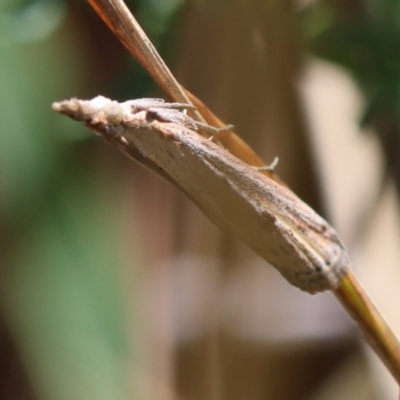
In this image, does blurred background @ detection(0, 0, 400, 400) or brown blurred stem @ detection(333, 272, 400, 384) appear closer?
brown blurred stem @ detection(333, 272, 400, 384)

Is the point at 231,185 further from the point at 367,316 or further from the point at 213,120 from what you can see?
the point at 367,316

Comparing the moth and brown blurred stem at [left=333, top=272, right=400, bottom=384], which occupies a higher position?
the moth

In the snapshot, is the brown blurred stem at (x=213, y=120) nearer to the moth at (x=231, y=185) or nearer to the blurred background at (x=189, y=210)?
the moth at (x=231, y=185)

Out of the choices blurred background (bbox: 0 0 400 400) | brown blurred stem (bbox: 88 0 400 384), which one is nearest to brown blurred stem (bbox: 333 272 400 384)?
brown blurred stem (bbox: 88 0 400 384)

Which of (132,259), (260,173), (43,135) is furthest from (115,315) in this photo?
(260,173)

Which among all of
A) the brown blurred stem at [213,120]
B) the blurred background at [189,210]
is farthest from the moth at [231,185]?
the blurred background at [189,210]

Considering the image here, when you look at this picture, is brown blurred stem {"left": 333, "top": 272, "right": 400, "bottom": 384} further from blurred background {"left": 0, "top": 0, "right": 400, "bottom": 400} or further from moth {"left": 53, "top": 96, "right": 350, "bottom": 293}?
blurred background {"left": 0, "top": 0, "right": 400, "bottom": 400}
